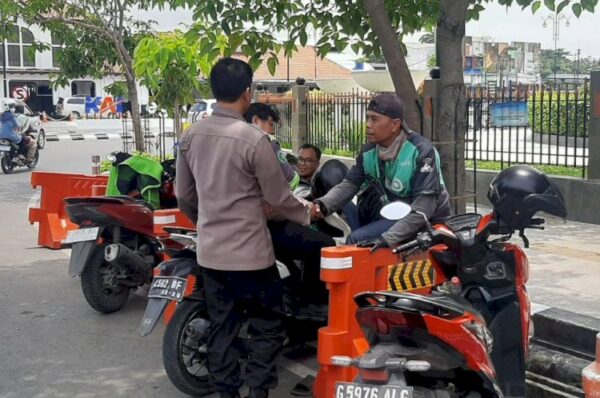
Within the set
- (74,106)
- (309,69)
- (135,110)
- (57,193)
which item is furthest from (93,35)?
(309,69)

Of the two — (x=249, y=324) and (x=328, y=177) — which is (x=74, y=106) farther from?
(x=249, y=324)

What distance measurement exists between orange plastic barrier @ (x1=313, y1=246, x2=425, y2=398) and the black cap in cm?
90

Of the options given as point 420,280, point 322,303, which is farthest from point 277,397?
point 420,280

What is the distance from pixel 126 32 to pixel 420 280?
1111 cm

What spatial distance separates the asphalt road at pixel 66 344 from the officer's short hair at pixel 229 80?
181cm

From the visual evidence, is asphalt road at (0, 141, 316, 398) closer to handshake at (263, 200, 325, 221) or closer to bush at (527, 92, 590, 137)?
handshake at (263, 200, 325, 221)

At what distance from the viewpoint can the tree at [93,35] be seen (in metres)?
13.1

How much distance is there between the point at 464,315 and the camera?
3.10 metres

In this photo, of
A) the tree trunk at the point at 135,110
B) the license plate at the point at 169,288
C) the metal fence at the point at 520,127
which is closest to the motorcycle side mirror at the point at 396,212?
the license plate at the point at 169,288

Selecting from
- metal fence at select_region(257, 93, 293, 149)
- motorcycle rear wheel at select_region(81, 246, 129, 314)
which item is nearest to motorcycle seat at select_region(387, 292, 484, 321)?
motorcycle rear wheel at select_region(81, 246, 129, 314)

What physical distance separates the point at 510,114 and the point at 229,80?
7726mm

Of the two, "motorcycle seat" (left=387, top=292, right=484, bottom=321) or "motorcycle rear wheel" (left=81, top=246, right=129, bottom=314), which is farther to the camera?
"motorcycle rear wheel" (left=81, top=246, right=129, bottom=314)

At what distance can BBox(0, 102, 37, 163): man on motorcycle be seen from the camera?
54.3 ft

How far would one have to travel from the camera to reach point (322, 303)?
4793 mm
